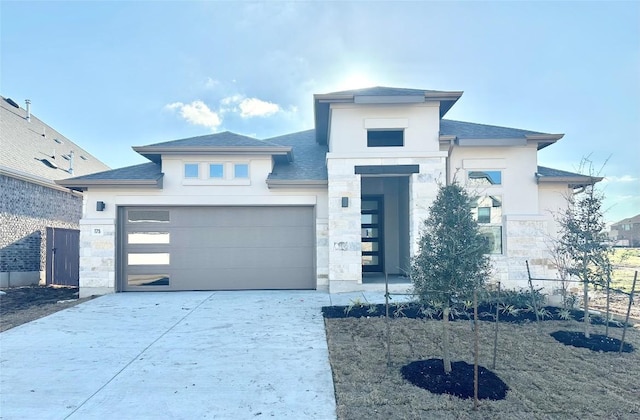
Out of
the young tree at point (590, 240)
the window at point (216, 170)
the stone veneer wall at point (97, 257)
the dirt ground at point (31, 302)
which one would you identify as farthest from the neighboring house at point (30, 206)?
the young tree at point (590, 240)

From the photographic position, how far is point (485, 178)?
32.9 ft

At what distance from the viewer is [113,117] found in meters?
15.5

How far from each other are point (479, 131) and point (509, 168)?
1.44m

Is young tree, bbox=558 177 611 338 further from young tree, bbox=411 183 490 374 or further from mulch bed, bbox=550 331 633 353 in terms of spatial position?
young tree, bbox=411 183 490 374

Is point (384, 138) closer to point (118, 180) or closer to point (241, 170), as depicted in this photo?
point (241, 170)

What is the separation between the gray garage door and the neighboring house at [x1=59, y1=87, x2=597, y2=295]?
0.03 m

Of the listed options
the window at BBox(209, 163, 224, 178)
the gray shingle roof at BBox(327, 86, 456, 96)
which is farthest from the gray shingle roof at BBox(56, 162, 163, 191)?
the gray shingle roof at BBox(327, 86, 456, 96)

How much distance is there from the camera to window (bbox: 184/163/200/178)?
10125 mm

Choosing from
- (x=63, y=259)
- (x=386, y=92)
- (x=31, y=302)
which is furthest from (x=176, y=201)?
(x=386, y=92)

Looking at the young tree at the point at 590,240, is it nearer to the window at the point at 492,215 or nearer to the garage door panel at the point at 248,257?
the window at the point at 492,215

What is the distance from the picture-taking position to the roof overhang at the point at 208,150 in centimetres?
973

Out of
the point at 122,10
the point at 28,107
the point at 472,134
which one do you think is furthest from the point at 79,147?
the point at 472,134

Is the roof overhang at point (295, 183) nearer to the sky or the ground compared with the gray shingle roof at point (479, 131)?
nearer to the ground

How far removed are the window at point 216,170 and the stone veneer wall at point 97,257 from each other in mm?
3036
